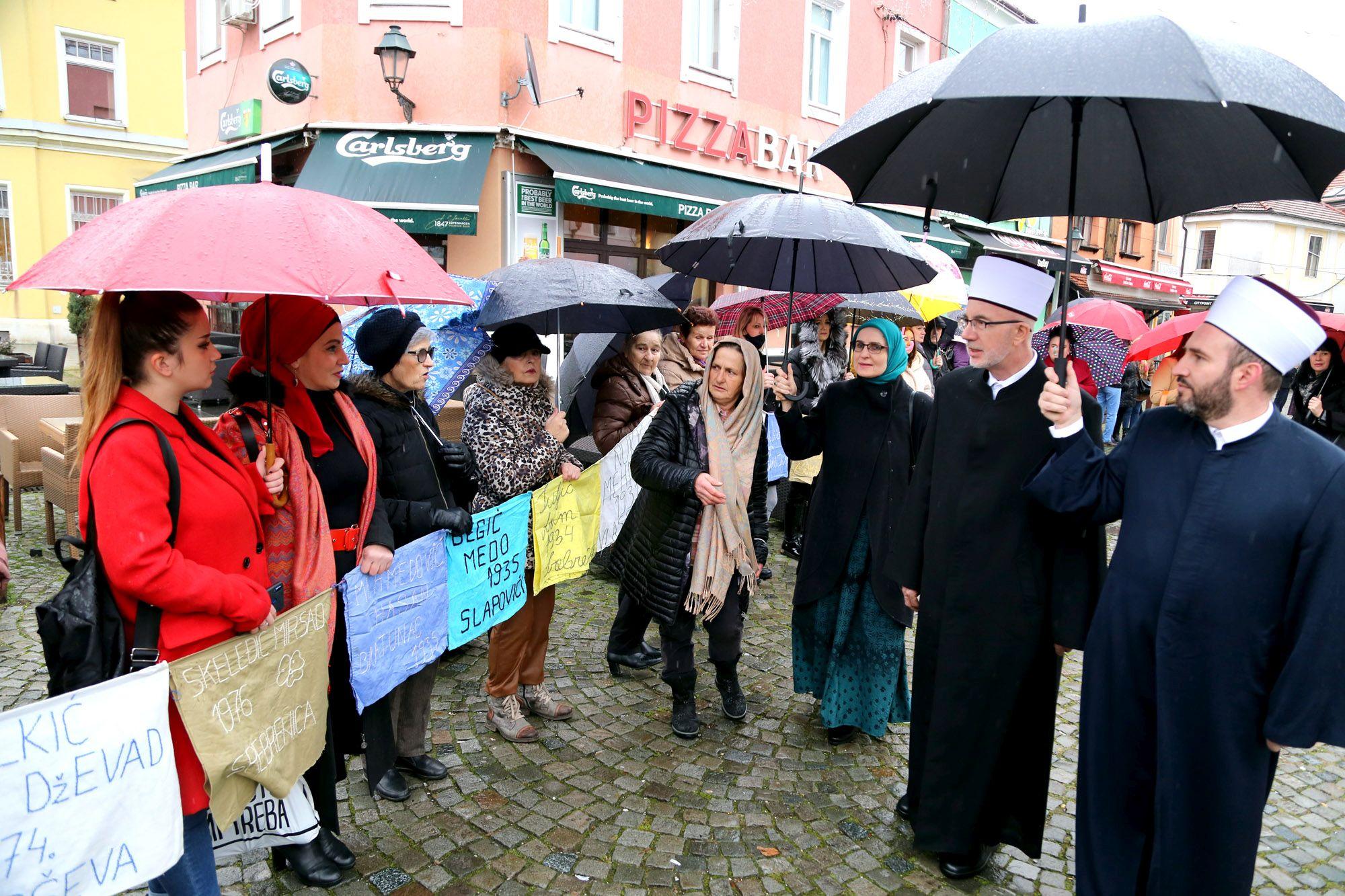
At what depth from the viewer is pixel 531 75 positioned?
33.4 ft

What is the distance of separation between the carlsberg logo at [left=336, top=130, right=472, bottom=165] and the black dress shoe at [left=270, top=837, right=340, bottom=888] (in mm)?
8773

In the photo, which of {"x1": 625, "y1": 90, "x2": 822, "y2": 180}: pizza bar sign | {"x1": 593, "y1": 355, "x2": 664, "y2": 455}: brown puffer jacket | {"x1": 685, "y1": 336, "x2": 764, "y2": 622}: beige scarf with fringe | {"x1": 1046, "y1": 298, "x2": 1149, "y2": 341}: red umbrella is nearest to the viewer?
{"x1": 685, "y1": 336, "x2": 764, "y2": 622}: beige scarf with fringe

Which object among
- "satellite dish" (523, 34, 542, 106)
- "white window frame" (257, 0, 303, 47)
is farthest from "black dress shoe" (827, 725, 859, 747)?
"white window frame" (257, 0, 303, 47)

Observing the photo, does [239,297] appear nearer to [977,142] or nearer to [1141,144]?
[977,142]

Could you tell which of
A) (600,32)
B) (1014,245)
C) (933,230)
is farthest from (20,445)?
(1014,245)

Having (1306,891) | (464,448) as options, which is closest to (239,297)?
(464,448)

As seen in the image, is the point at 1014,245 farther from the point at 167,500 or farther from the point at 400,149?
the point at 167,500

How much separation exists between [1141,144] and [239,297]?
296cm

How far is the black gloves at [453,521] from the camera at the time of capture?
329 cm

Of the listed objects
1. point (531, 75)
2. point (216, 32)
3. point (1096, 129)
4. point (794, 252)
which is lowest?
point (794, 252)

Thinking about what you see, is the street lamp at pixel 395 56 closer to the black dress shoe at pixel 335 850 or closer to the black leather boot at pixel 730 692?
the black leather boot at pixel 730 692

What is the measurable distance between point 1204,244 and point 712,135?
31518 millimetres

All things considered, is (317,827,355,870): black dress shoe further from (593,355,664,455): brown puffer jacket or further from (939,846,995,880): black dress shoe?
(593,355,664,455): brown puffer jacket

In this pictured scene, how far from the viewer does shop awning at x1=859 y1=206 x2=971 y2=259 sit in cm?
1557
